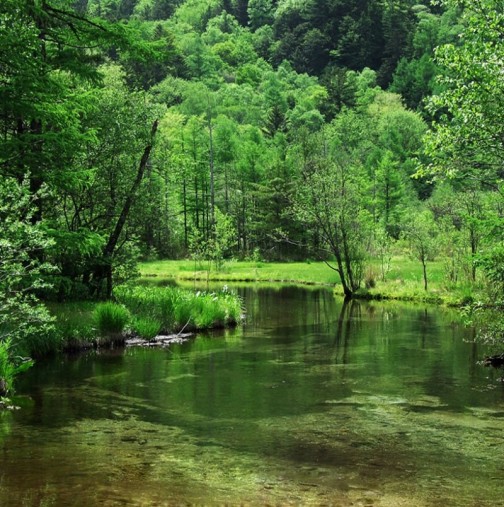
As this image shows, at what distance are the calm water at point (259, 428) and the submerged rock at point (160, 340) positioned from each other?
1.08 m

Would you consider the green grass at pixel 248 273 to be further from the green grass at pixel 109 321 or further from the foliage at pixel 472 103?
the foliage at pixel 472 103

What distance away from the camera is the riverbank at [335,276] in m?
42.4

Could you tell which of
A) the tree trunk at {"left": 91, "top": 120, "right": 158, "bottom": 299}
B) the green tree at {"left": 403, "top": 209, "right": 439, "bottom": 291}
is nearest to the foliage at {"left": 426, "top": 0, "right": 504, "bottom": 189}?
the tree trunk at {"left": 91, "top": 120, "right": 158, "bottom": 299}

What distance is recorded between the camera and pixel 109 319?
80.5ft

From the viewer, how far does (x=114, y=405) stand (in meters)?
16.1

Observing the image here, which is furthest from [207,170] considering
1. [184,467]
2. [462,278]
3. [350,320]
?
[184,467]

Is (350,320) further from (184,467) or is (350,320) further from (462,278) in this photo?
(184,467)

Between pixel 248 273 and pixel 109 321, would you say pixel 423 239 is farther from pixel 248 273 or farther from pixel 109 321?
pixel 109 321

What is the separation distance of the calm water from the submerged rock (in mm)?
1082

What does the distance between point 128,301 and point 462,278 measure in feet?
72.8

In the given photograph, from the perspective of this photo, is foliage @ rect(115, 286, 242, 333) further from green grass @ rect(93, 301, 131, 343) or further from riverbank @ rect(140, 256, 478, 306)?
riverbank @ rect(140, 256, 478, 306)

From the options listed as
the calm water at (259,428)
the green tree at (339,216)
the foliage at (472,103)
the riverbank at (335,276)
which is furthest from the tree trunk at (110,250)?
the green tree at (339,216)

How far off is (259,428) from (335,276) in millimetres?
42773

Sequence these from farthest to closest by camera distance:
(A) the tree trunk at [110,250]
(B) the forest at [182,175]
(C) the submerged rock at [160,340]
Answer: (A) the tree trunk at [110,250], (C) the submerged rock at [160,340], (B) the forest at [182,175]
